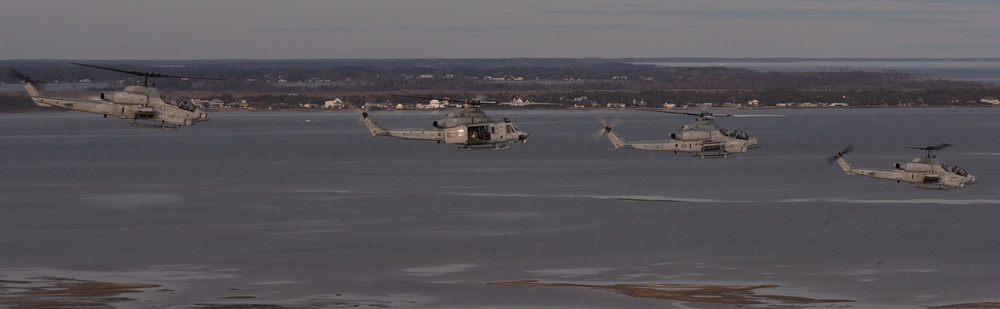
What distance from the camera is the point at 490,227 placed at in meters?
66.7

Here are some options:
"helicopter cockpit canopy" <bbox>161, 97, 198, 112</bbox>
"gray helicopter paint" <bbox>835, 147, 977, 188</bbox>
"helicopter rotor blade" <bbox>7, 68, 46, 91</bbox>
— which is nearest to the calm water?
"gray helicopter paint" <bbox>835, 147, 977, 188</bbox>

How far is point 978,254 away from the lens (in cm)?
5778

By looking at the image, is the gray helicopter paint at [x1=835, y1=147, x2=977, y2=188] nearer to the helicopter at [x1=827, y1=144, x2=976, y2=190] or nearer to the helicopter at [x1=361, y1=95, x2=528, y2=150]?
the helicopter at [x1=827, y1=144, x2=976, y2=190]

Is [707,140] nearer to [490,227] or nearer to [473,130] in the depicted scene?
[473,130]

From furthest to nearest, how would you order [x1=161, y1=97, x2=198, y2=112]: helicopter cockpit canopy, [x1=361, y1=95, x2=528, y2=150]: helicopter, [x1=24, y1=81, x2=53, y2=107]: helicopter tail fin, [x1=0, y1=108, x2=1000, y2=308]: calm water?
[x1=361, y1=95, x2=528, y2=150]: helicopter < [x1=24, y1=81, x2=53, y2=107]: helicopter tail fin < [x1=161, y1=97, x2=198, y2=112]: helicopter cockpit canopy < [x1=0, y1=108, x2=1000, y2=308]: calm water

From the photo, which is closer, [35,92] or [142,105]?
[142,105]

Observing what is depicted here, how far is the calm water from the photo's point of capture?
50.5 metres

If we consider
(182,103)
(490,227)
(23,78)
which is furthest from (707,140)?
(23,78)

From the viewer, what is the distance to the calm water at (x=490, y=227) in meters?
50.5

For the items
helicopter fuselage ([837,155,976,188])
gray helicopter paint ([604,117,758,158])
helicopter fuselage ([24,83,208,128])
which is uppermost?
helicopter fuselage ([24,83,208,128])

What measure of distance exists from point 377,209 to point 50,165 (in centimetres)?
4419

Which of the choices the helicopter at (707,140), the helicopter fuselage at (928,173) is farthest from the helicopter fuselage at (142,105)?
the helicopter fuselage at (928,173)

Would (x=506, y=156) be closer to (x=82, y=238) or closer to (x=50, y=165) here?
(x=50, y=165)

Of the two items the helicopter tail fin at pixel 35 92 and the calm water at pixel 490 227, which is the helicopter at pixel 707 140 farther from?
the helicopter tail fin at pixel 35 92
